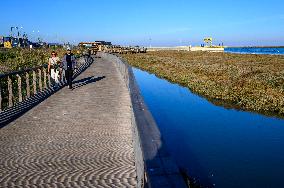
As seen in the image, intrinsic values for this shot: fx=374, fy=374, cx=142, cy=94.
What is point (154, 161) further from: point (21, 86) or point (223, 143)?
point (21, 86)

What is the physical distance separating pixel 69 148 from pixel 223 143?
582 cm

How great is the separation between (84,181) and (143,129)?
1234 millimetres

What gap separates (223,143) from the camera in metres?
11.8

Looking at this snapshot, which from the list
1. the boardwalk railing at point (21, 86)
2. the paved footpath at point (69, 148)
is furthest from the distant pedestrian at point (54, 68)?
the paved footpath at point (69, 148)

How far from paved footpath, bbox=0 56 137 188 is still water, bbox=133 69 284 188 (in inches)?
81.0

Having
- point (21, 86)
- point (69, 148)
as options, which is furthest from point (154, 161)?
point (21, 86)

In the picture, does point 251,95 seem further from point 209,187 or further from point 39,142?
point 39,142

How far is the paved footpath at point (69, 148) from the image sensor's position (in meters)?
5.91

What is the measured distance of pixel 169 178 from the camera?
141 inches

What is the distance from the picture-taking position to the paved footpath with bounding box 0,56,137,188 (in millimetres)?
5906

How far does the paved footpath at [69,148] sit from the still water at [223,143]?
2.06 m

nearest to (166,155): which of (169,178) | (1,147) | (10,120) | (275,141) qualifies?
(169,178)

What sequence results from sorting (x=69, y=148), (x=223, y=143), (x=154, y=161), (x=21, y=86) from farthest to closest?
(x=21, y=86), (x=223, y=143), (x=69, y=148), (x=154, y=161)

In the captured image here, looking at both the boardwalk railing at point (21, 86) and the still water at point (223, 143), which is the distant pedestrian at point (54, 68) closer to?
the boardwalk railing at point (21, 86)
